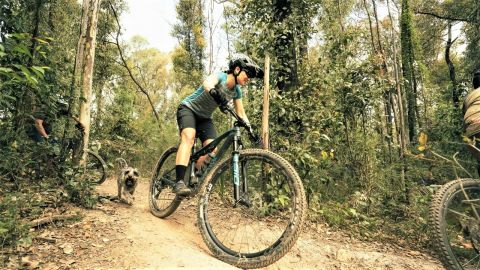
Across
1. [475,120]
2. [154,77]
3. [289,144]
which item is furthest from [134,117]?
[154,77]

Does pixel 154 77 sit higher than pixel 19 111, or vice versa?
pixel 154 77

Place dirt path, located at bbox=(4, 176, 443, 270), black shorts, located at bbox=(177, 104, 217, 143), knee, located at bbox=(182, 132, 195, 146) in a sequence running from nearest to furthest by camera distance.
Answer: dirt path, located at bbox=(4, 176, 443, 270) → knee, located at bbox=(182, 132, 195, 146) → black shorts, located at bbox=(177, 104, 217, 143)

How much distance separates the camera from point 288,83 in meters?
5.85

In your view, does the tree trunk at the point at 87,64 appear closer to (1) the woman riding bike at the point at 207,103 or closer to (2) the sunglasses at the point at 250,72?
(1) the woman riding bike at the point at 207,103

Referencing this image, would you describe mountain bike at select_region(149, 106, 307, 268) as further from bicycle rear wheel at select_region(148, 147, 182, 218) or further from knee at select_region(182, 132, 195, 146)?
knee at select_region(182, 132, 195, 146)

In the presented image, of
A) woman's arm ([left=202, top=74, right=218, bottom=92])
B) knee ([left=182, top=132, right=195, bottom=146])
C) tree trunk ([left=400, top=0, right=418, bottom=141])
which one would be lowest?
knee ([left=182, top=132, right=195, bottom=146])

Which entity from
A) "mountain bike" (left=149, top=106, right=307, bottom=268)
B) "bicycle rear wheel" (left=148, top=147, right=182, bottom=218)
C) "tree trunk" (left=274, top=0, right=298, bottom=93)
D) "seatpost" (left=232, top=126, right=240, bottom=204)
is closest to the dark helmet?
"mountain bike" (left=149, top=106, right=307, bottom=268)

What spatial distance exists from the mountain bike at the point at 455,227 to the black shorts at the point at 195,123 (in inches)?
106

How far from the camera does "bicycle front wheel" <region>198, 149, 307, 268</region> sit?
2908 millimetres

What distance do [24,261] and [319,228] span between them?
12.3ft

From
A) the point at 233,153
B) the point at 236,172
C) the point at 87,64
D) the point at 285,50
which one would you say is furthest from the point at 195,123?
the point at 285,50

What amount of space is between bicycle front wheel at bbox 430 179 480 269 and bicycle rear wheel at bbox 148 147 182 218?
3.12 m

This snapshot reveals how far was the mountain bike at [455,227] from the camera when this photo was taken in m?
2.88

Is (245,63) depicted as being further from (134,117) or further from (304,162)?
(134,117)
